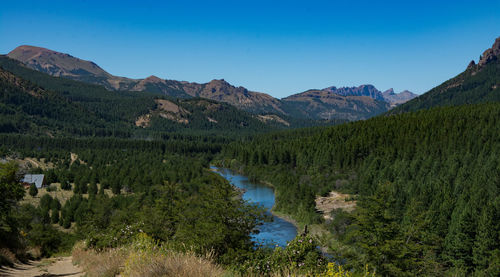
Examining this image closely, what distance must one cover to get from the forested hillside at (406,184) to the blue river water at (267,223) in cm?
491

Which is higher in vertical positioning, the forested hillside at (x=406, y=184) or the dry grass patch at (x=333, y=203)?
the forested hillside at (x=406, y=184)

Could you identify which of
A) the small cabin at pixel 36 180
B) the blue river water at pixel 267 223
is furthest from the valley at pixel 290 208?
the small cabin at pixel 36 180

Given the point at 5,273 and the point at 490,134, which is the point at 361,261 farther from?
the point at 490,134

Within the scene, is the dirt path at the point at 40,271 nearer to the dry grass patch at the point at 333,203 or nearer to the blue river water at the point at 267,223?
the blue river water at the point at 267,223

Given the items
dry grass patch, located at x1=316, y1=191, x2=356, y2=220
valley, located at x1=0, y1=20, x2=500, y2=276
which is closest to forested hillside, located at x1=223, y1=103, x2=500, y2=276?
valley, located at x1=0, y1=20, x2=500, y2=276

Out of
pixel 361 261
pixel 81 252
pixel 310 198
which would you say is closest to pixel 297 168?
pixel 310 198

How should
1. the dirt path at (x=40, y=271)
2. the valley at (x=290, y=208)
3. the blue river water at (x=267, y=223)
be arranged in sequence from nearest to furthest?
the valley at (x=290, y=208)
the dirt path at (x=40, y=271)
the blue river water at (x=267, y=223)

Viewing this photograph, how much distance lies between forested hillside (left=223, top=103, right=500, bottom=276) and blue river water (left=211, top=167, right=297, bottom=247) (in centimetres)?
491

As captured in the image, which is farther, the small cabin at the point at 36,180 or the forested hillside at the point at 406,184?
the small cabin at the point at 36,180

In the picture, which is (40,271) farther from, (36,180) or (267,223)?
(36,180)

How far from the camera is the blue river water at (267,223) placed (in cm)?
6836

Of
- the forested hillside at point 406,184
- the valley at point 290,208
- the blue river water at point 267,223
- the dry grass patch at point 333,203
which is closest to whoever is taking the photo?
the valley at point 290,208

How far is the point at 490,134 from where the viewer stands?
385 feet

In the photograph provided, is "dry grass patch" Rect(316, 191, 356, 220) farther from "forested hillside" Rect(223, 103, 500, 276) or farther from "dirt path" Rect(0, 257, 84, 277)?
"dirt path" Rect(0, 257, 84, 277)
